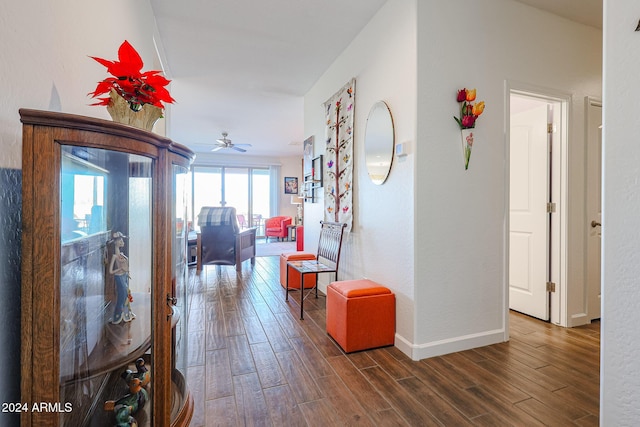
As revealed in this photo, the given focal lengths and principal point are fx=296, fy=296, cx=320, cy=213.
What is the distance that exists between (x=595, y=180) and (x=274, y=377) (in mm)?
3280

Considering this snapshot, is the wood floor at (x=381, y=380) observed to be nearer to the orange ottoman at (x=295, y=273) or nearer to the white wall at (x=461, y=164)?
the white wall at (x=461, y=164)

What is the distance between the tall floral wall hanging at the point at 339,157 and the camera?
10.0ft

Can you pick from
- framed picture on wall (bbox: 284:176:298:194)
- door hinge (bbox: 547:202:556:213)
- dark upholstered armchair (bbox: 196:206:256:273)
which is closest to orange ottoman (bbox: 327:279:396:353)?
door hinge (bbox: 547:202:556:213)

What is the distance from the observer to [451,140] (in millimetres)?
2219

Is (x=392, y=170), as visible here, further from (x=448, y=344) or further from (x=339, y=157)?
(x=448, y=344)

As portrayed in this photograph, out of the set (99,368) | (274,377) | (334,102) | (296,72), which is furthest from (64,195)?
(296,72)

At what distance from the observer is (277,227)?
8.94 meters

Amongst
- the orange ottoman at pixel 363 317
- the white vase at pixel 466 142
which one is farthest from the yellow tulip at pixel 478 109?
the orange ottoman at pixel 363 317

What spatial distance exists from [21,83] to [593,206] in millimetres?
3922

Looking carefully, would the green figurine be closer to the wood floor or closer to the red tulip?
the wood floor

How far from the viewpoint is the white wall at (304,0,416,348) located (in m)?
2.18

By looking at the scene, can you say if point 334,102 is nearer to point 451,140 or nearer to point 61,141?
point 451,140

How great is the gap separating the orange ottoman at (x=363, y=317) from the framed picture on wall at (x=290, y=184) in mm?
7748

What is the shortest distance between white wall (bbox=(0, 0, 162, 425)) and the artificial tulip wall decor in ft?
7.35
